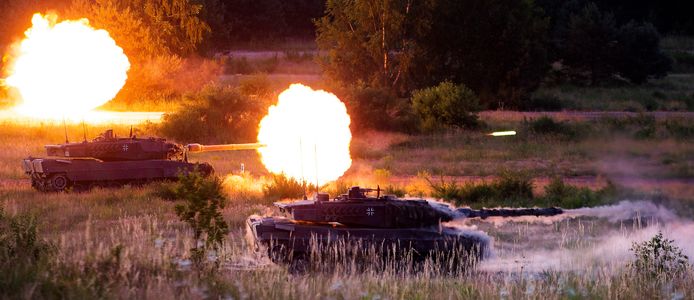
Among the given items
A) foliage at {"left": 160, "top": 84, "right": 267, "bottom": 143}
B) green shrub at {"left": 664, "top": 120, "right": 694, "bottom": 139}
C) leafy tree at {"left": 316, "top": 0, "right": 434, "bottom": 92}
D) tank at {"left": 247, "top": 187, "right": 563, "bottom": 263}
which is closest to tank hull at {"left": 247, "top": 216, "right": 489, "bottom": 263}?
tank at {"left": 247, "top": 187, "right": 563, "bottom": 263}

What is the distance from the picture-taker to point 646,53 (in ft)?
184

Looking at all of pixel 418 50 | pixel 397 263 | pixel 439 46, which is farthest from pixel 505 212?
pixel 439 46

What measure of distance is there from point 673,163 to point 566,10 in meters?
48.1

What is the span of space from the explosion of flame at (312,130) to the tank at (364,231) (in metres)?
3.41

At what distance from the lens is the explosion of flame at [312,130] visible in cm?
1644

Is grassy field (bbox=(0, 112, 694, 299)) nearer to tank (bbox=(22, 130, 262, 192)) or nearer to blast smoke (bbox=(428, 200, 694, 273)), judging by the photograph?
blast smoke (bbox=(428, 200, 694, 273))

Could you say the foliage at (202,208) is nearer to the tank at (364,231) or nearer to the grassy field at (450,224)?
the grassy field at (450,224)

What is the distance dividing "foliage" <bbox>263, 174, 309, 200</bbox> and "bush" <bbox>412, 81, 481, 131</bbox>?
556 inches

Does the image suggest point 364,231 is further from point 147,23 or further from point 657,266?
point 147,23

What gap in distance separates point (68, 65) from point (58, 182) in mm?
4742

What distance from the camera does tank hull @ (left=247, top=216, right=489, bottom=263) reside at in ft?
39.8

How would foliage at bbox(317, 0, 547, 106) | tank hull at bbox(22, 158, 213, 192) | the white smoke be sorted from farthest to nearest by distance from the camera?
foliage at bbox(317, 0, 547, 106) < tank hull at bbox(22, 158, 213, 192) < the white smoke

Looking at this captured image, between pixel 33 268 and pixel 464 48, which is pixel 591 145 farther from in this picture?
pixel 464 48

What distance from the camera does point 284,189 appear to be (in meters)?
18.7
